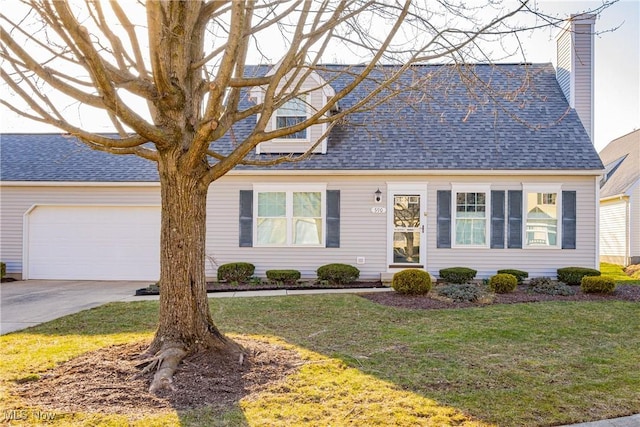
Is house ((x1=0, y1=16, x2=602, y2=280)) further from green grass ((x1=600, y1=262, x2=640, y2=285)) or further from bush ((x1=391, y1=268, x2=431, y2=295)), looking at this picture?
green grass ((x1=600, y1=262, x2=640, y2=285))

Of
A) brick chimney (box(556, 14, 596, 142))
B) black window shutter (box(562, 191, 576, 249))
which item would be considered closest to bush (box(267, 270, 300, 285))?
black window shutter (box(562, 191, 576, 249))

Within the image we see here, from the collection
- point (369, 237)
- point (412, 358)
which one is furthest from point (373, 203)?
point (412, 358)

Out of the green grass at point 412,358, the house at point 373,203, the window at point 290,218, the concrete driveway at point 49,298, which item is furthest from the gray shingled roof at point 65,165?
the green grass at point 412,358

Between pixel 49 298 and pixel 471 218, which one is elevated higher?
pixel 471 218

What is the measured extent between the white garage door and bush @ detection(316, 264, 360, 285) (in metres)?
5.03

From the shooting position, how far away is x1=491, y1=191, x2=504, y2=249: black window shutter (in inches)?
463

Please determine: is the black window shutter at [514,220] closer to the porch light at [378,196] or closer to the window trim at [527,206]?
the window trim at [527,206]

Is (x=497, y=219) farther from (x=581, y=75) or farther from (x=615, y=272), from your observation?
(x=615, y=272)

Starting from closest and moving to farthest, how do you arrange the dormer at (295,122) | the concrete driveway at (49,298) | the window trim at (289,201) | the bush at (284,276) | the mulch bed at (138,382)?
1. the mulch bed at (138,382)
2. the concrete driveway at (49,298)
3. the bush at (284,276)
4. the window trim at (289,201)
5. the dormer at (295,122)

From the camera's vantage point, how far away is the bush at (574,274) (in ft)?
36.2

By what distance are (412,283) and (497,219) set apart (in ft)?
12.7

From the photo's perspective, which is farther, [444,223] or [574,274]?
[444,223]

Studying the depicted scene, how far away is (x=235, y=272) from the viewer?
11641 mm

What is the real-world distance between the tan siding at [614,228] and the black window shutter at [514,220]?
896 cm
